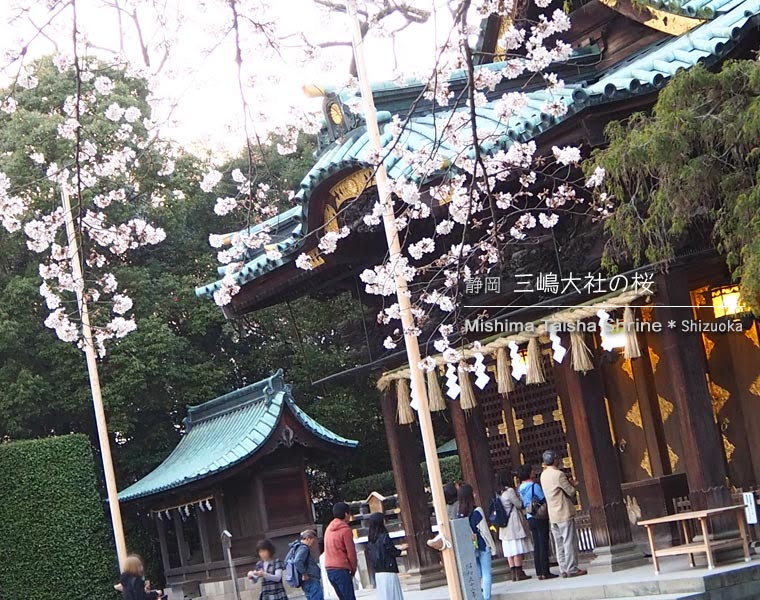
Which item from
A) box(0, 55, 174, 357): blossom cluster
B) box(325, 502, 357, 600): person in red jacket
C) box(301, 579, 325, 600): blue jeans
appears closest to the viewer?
box(0, 55, 174, 357): blossom cluster

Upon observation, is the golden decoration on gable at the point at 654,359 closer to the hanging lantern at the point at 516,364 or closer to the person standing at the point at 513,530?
the hanging lantern at the point at 516,364

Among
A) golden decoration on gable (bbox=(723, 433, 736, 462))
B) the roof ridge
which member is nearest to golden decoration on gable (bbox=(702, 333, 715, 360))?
golden decoration on gable (bbox=(723, 433, 736, 462))

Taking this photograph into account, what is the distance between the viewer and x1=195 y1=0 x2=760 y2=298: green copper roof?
988 cm

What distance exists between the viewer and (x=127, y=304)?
10609 millimetres

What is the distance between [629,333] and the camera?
36.5 ft

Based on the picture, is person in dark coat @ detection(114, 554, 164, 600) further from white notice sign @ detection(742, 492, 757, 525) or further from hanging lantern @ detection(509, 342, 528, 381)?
white notice sign @ detection(742, 492, 757, 525)

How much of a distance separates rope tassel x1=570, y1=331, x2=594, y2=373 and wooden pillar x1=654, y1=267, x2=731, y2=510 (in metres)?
0.90

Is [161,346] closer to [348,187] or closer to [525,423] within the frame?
[525,423]

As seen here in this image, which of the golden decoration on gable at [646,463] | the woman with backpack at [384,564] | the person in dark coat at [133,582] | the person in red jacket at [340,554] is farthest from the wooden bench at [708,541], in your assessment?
the person in dark coat at [133,582]

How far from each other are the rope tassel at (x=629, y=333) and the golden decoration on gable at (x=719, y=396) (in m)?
2.28

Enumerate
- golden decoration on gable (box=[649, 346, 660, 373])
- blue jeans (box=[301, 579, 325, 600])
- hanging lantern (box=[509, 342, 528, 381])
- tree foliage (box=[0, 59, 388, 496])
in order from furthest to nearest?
tree foliage (box=[0, 59, 388, 496])
golden decoration on gable (box=[649, 346, 660, 373])
hanging lantern (box=[509, 342, 528, 381])
blue jeans (box=[301, 579, 325, 600])

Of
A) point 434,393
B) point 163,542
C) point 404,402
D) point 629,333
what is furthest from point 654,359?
point 163,542

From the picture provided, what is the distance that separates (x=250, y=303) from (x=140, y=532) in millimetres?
13084

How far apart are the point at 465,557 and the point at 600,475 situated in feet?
7.92
